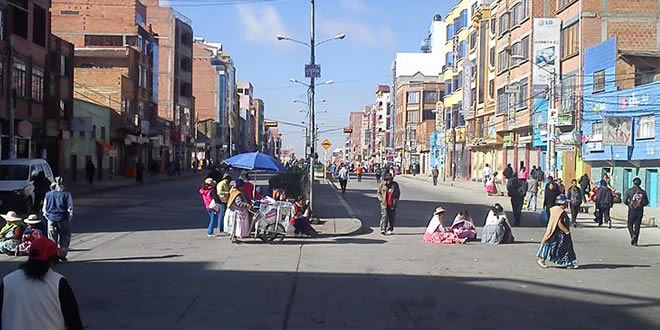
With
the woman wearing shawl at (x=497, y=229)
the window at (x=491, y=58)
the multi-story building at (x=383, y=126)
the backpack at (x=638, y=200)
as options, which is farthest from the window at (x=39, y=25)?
the multi-story building at (x=383, y=126)

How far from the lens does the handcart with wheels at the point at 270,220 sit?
703 inches

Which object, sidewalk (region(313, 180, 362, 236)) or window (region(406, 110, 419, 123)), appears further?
window (region(406, 110, 419, 123))

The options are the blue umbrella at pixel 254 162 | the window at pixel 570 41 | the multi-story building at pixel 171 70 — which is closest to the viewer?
the blue umbrella at pixel 254 162

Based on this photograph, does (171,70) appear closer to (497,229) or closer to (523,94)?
(523,94)

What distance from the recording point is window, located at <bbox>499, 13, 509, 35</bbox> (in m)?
59.0

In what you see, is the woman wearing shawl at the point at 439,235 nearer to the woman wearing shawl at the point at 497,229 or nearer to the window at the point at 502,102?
the woman wearing shawl at the point at 497,229

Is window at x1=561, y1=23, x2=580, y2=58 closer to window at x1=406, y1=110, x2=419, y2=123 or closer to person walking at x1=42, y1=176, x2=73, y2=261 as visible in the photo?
person walking at x1=42, y1=176, x2=73, y2=261

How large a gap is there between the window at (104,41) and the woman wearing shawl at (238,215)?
55.6 meters

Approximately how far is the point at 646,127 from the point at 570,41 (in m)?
11.9

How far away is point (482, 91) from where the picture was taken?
222 ft

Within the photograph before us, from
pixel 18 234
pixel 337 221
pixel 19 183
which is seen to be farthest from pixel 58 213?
pixel 19 183

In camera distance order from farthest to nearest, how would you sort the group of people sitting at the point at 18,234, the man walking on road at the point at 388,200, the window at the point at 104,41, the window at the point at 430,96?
1. the window at the point at 430,96
2. the window at the point at 104,41
3. the man walking on road at the point at 388,200
4. the group of people sitting at the point at 18,234

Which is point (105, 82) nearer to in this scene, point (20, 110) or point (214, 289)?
point (20, 110)

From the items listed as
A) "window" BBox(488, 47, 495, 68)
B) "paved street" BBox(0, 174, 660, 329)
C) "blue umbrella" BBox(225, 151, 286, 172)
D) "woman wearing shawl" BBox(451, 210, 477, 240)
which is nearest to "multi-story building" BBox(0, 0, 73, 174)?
"blue umbrella" BBox(225, 151, 286, 172)
